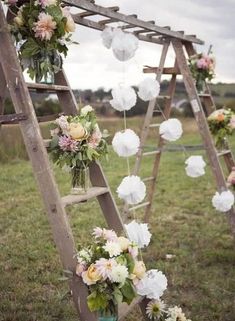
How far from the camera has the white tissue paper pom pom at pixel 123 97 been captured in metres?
3.23

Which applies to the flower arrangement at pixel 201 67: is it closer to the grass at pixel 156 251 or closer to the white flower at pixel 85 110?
the grass at pixel 156 251

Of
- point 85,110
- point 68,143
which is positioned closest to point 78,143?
point 68,143

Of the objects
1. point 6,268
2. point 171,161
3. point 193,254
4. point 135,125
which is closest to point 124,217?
point 193,254

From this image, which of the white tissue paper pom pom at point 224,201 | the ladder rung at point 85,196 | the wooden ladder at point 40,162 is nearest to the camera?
the wooden ladder at point 40,162

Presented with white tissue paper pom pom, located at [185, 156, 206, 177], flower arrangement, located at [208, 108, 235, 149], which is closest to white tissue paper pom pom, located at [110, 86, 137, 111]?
white tissue paper pom pom, located at [185, 156, 206, 177]

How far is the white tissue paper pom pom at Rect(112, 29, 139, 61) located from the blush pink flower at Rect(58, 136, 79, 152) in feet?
3.25

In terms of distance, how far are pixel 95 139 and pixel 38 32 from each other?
26.9 inches

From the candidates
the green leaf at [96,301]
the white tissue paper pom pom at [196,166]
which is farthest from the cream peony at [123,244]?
the white tissue paper pom pom at [196,166]

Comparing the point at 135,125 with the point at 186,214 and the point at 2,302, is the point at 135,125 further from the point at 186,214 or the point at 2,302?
the point at 2,302

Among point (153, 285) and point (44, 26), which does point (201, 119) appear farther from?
point (44, 26)

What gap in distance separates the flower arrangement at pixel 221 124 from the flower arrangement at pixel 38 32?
276 cm

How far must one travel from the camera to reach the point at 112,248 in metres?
2.48

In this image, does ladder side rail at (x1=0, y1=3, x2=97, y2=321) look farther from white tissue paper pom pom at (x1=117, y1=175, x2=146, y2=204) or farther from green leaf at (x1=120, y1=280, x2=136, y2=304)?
white tissue paper pom pom at (x1=117, y1=175, x2=146, y2=204)

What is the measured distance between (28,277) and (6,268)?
0.35 metres
